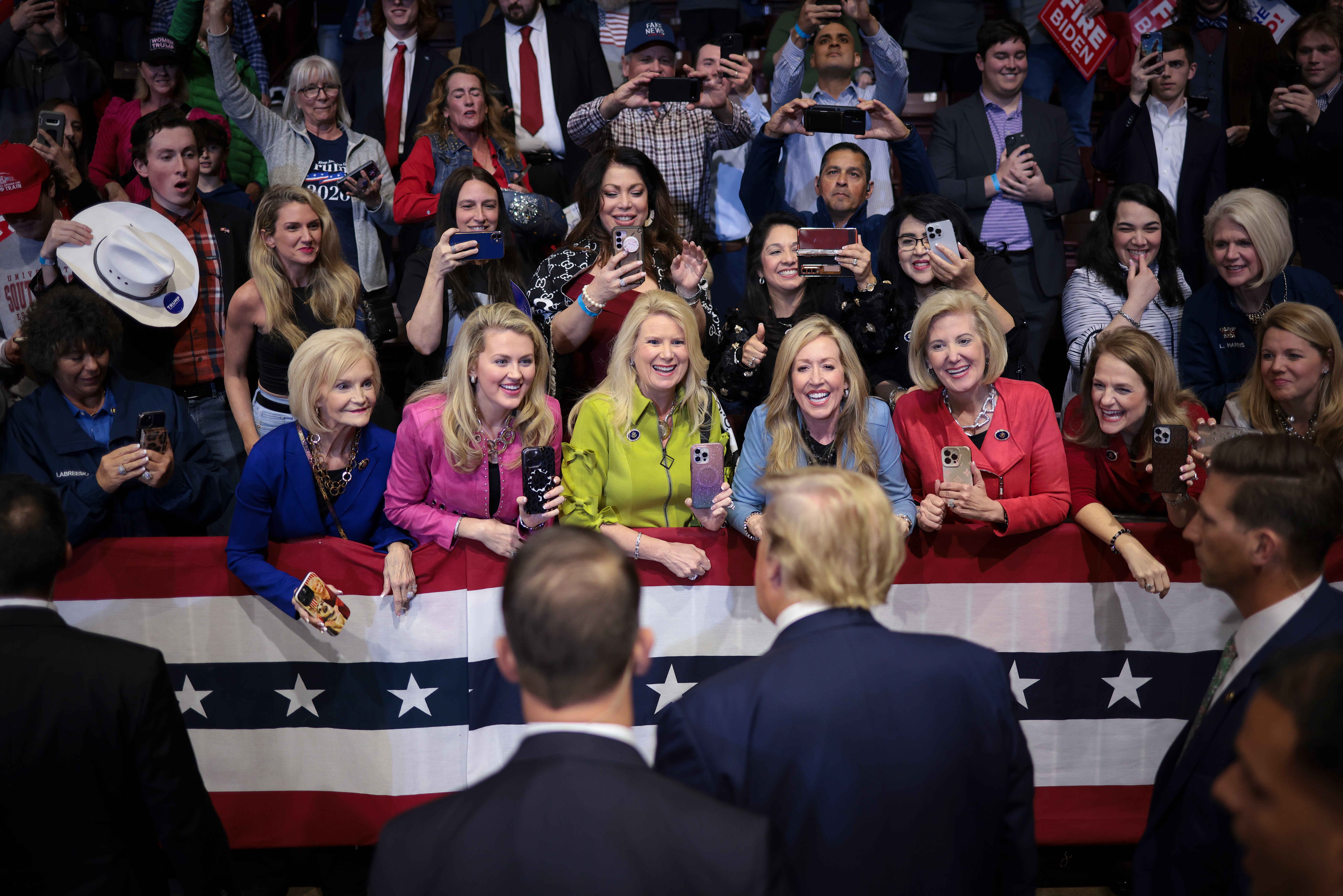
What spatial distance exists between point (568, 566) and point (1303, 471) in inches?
73.5

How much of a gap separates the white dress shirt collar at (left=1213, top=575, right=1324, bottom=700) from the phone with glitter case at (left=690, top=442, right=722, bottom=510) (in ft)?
5.93

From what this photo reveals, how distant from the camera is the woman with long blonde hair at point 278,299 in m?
5.03

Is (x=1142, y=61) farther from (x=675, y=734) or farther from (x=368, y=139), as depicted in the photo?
(x=675, y=734)

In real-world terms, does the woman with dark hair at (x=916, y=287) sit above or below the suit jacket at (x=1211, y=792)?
above

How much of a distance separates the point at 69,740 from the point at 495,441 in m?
1.90

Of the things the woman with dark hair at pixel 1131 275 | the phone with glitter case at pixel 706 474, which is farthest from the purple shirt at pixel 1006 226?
the phone with glitter case at pixel 706 474

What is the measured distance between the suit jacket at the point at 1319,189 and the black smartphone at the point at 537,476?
4816 millimetres

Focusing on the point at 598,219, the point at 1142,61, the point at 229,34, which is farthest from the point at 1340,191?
the point at 229,34

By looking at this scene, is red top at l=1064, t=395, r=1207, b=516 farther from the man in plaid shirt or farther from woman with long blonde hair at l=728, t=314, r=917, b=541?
the man in plaid shirt

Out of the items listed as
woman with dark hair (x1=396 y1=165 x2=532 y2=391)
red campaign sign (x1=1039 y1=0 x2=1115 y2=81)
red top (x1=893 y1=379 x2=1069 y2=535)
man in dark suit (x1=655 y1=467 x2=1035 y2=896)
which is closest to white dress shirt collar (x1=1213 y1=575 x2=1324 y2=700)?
man in dark suit (x1=655 y1=467 x2=1035 y2=896)

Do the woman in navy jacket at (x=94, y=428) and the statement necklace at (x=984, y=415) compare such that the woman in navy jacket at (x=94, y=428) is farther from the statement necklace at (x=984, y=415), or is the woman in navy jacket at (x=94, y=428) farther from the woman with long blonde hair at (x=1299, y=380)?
the woman with long blonde hair at (x=1299, y=380)

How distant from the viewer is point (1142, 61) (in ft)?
21.1

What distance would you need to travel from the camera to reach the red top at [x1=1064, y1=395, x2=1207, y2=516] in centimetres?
436

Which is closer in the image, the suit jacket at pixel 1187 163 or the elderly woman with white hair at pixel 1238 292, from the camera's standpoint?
the elderly woman with white hair at pixel 1238 292
